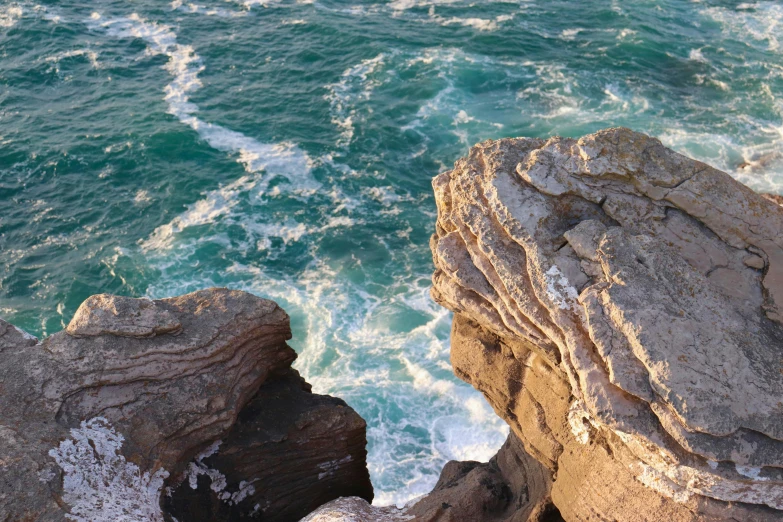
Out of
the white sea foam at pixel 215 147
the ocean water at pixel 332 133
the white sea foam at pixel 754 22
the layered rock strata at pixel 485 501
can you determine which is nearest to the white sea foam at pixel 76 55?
the ocean water at pixel 332 133

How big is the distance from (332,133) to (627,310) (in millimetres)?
25402

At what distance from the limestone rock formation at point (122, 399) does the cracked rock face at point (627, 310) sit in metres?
4.65

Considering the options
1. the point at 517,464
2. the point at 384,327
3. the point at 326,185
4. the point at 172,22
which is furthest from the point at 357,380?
the point at 172,22

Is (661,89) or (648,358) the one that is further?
(661,89)

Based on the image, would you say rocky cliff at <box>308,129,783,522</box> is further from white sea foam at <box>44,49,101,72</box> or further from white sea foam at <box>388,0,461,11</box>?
white sea foam at <box>388,0,461,11</box>

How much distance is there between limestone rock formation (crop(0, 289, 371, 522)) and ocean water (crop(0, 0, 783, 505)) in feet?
27.1

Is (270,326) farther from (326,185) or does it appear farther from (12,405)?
(326,185)

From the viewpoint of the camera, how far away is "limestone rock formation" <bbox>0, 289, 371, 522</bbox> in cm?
1195

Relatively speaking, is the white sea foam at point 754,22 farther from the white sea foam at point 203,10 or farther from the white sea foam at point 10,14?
the white sea foam at point 10,14

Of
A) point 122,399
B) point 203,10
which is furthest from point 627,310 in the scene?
point 203,10

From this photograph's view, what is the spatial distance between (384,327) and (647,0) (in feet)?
109

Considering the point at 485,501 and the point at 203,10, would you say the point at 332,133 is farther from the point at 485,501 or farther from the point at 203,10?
the point at 485,501

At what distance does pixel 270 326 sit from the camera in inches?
606

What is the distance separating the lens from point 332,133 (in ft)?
113
